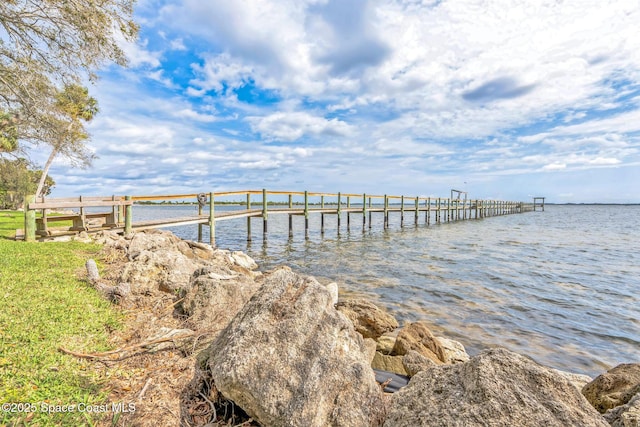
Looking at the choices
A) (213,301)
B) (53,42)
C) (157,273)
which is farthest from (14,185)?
(213,301)

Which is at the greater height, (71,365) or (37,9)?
(37,9)

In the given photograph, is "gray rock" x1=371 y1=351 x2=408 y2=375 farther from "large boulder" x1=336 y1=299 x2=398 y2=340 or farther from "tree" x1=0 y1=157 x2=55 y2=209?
"tree" x1=0 y1=157 x2=55 y2=209

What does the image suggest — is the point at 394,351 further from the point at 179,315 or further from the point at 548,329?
the point at 548,329

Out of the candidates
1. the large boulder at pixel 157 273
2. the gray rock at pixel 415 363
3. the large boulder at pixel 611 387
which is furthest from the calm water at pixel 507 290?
the large boulder at pixel 157 273

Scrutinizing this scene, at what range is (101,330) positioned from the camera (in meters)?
3.89

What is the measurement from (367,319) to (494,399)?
11.7 feet

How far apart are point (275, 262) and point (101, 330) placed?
984 cm

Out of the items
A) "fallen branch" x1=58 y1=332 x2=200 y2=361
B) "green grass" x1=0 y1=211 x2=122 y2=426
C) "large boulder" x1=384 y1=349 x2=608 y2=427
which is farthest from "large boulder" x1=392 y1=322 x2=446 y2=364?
"green grass" x1=0 y1=211 x2=122 y2=426

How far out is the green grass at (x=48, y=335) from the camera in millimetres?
2555

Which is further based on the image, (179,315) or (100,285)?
(100,285)

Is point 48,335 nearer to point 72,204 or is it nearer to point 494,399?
point 494,399

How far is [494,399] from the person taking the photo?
195cm

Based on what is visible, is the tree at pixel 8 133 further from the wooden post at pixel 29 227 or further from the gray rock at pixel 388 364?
the gray rock at pixel 388 364

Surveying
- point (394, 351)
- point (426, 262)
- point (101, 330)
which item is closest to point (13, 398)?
point (101, 330)
